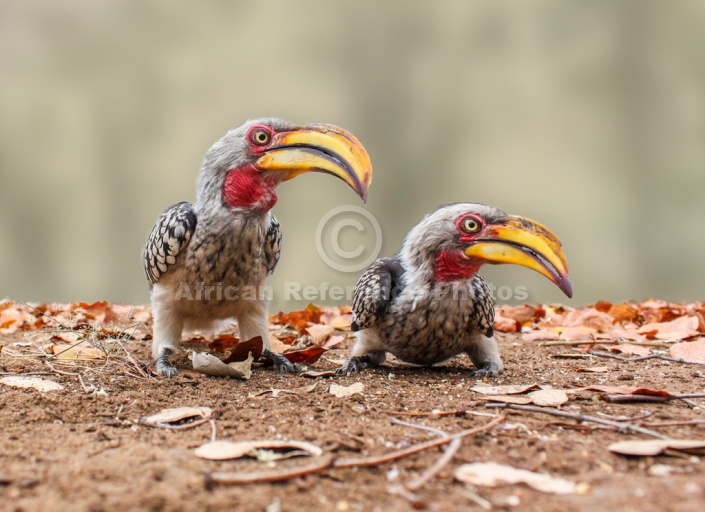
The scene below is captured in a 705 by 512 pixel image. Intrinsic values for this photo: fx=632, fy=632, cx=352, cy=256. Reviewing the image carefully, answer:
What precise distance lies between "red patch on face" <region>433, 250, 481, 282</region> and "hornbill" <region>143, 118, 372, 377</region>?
3.15 feet

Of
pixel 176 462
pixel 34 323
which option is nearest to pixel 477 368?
pixel 176 462

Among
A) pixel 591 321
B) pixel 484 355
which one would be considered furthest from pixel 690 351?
pixel 591 321

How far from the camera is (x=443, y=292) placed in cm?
389

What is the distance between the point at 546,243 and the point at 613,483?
177cm

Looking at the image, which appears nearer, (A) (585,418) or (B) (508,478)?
(B) (508,478)

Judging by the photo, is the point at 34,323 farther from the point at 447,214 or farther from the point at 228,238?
the point at 447,214

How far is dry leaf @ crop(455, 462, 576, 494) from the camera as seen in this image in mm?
1969

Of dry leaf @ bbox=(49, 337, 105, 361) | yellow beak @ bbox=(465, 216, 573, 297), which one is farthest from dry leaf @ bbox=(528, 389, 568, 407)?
dry leaf @ bbox=(49, 337, 105, 361)

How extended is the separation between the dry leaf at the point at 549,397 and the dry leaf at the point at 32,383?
2.43 meters

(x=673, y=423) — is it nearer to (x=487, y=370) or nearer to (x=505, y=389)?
(x=505, y=389)

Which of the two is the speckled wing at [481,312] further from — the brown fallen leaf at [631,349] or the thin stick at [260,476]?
the thin stick at [260,476]

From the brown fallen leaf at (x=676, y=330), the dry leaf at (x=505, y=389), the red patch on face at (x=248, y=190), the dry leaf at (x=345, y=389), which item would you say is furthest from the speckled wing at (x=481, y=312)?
the brown fallen leaf at (x=676, y=330)

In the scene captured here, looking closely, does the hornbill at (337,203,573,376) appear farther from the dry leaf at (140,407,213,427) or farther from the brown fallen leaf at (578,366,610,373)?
the dry leaf at (140,407,213,427)

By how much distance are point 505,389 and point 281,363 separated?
1559 mm
